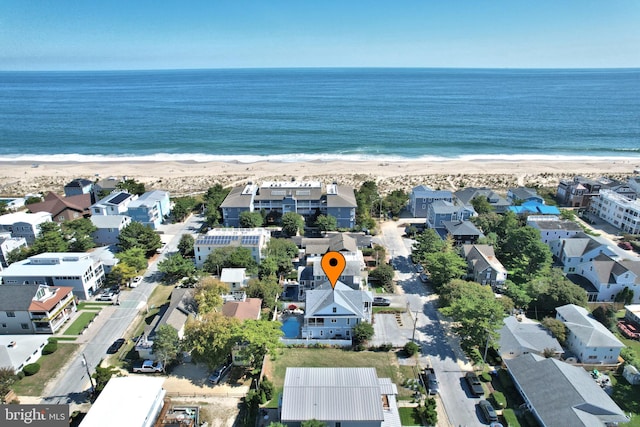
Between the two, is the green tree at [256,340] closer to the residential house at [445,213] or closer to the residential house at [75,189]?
the residential house at [445,213]

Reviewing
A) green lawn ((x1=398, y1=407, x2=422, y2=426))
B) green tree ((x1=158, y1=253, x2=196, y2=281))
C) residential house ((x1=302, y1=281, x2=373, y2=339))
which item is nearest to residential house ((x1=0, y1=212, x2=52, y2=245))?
green tree ((x1=158, y1=253, x2=196, y2=281))

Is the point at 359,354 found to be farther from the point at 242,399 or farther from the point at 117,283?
the point at 117,283

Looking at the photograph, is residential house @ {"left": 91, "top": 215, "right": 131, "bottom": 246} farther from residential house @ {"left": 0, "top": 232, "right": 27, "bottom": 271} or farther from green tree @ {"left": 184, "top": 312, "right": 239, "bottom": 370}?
green tree @ {"left": 184, "top": 312, "right": 239, "bottom": 370}

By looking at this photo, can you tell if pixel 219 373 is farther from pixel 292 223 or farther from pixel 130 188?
pixel 130 188

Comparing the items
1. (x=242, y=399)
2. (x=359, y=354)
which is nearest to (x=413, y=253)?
(x=359, y=354)

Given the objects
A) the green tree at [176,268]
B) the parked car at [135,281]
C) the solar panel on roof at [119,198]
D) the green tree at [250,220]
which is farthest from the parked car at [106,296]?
the solar panel on roof at [119,198]

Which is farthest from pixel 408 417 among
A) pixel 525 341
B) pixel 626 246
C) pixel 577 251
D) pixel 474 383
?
pixel 626 246
